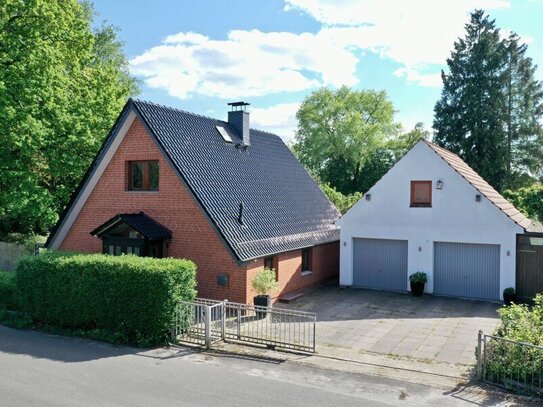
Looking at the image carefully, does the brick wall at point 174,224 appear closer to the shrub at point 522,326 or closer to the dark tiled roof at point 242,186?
the dark tiled roof at point 242,186

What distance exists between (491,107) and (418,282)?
92.7 ft

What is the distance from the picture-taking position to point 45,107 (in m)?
21.6

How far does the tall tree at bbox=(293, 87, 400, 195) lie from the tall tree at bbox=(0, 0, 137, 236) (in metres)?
31.9

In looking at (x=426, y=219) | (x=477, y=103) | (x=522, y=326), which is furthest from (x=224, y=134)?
(x=477, y=103)

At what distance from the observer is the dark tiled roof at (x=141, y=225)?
1708 cm

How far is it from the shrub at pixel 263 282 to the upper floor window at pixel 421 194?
7459 mm

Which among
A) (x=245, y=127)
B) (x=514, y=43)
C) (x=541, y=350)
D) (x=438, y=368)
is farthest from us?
(x=514, y=43)

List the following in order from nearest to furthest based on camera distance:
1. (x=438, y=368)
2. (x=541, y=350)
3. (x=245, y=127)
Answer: (x=541, y=350) < (x=438, y=368) < (x=245, y=127)

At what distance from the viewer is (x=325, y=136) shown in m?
55.0

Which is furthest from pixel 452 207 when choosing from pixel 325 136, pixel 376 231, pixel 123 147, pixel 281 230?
pixel 325 136

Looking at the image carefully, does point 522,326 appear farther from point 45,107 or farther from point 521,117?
point 521,117

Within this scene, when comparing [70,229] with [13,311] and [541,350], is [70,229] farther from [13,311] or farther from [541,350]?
[541,350]

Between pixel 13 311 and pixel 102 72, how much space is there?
46.6 feet

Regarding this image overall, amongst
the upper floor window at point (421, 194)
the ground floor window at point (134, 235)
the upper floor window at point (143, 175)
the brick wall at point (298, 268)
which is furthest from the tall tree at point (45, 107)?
the upper floor window at point (421, 194)
